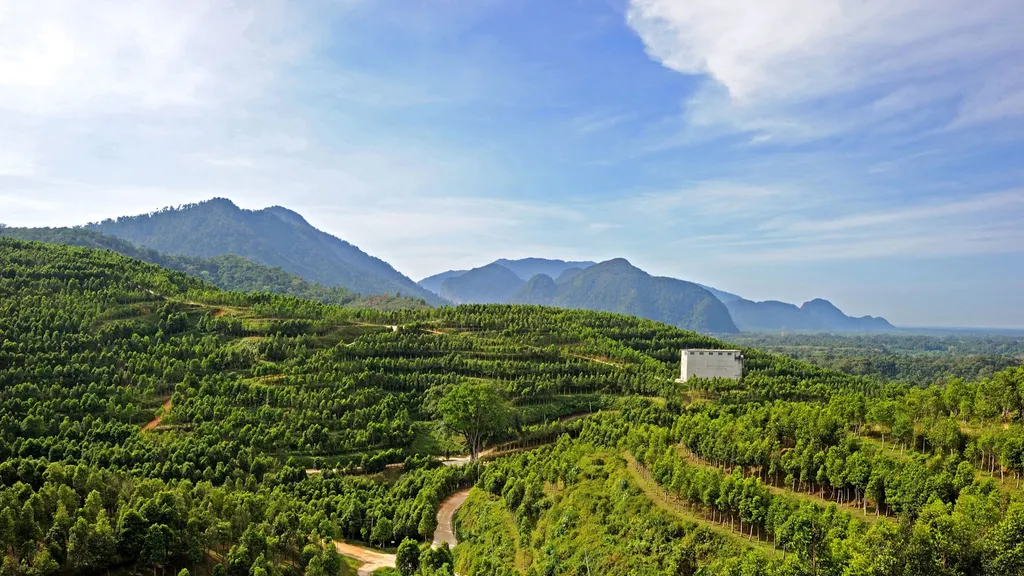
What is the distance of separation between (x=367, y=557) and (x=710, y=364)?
65.1 metres

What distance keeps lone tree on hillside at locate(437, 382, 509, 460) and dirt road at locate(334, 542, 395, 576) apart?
69.3 ft

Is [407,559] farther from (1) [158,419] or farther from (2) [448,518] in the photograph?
(1) [158,419]

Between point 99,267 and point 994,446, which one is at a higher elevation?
point 99,267

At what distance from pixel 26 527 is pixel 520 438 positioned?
5135cm

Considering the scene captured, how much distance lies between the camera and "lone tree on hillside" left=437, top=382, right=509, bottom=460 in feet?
236

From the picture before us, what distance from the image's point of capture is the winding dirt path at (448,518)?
5244 centimetres

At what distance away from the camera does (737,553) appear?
3719 centimetres

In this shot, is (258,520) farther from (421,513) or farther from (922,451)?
(922,451)

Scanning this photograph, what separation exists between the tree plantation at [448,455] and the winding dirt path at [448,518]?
1.25 metres

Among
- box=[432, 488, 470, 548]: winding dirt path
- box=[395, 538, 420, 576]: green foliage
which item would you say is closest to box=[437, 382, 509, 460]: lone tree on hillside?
box=[432, 488, 470, 548]: winding dirt path

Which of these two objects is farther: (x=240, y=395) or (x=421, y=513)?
(x=240, y=395)

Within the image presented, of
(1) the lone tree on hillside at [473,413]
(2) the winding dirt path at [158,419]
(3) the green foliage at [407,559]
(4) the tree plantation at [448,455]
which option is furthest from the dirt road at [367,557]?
(2) the winding dirt path at [158,419]

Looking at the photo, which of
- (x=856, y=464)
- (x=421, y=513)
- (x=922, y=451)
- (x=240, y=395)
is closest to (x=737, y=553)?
(x=856, y=464)

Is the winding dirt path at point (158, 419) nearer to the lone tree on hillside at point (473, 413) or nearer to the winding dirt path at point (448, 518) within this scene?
the lone tree on hillside at point (473, 413)
